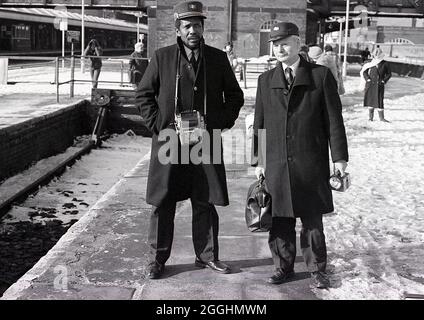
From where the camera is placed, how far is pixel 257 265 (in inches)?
193

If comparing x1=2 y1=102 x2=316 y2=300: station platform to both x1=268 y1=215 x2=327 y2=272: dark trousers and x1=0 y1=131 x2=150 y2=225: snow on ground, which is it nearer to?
x1=268 y1=215 x2=327 y2=272: dark trousers

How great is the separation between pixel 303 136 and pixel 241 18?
1222 inches

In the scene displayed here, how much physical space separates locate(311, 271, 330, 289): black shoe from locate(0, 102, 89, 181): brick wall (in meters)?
7.62

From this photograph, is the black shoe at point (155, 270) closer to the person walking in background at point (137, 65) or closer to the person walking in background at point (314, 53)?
the person walking in background at point (314, 53)

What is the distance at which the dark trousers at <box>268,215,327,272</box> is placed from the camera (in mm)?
4371

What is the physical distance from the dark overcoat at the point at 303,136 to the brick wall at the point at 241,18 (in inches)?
1201

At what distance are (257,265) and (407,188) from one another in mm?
3434

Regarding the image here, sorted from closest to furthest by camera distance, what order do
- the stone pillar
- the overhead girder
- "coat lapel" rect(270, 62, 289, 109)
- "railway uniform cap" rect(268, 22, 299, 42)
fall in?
"railway uniform cap" rect(268, 22, 299, 42)
"coat lapel" rect(270, 62, 289, 109)
the stone pillar
the overhead girder

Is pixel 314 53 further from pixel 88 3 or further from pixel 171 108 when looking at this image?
pixel 88 3

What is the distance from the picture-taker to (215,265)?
183 inches

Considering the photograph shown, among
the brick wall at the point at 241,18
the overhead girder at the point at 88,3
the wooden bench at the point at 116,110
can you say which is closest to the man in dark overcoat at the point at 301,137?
the wooden bench at the point at 116,110

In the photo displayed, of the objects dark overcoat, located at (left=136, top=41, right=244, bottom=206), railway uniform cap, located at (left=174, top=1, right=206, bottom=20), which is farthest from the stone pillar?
railway uniform cap, located at (left=174, top=1, right=206, bottom=20)

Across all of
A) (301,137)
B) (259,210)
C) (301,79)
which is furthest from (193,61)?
(259,210)
